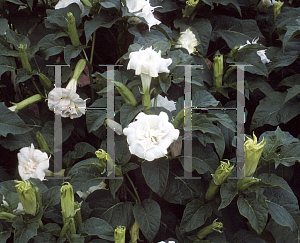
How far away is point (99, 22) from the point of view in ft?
4.40

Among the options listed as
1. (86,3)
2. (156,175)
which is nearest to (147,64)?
(156,175)

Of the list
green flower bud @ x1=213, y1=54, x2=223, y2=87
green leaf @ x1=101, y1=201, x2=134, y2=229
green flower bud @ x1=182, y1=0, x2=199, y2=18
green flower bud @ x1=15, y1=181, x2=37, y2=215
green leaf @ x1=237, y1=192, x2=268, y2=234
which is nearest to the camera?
green flower bud @ x1=15, y1=181, x2=37, y2=215

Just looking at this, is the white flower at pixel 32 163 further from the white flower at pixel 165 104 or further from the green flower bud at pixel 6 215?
the white flower at pixel 165 104

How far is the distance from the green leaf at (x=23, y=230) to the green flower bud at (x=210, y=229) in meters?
0.54

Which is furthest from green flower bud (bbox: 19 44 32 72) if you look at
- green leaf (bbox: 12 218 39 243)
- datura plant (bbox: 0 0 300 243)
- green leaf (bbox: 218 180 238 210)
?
green leaf (bbox: 218 180 238 210)

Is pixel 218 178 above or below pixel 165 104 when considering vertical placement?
below

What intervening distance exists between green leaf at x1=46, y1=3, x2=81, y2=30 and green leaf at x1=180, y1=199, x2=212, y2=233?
843mm

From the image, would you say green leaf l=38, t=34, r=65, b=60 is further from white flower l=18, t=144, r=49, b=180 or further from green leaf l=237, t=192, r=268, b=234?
green leaf l=237, t=192, r=268, b=234

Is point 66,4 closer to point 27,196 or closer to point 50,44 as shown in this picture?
point 50,44

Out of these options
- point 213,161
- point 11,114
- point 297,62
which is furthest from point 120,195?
point 297,62

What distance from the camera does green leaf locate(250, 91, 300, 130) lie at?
146 cm

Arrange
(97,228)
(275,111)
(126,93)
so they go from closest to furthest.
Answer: (97,228) → (126,93) → (275,111)

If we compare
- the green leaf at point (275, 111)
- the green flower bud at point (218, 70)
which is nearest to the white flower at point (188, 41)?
the green flower bud at point (218, 70)

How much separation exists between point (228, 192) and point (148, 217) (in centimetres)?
28
